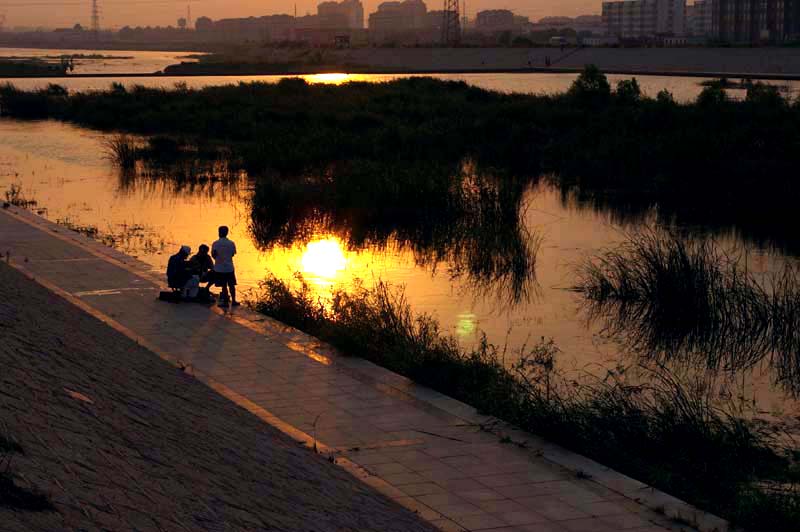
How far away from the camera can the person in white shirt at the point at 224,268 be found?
1267 centimetres

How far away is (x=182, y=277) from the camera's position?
12.6 meters

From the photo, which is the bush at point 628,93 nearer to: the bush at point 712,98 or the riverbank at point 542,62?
the bush at point 712,98

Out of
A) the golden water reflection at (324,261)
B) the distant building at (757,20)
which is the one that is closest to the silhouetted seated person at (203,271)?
the golden water reflection at (324,261)

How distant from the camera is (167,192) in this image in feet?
87.1

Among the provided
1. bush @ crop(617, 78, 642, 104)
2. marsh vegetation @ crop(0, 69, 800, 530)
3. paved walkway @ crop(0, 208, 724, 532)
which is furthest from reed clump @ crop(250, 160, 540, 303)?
bush @ crop(617, 78, 642, 104)

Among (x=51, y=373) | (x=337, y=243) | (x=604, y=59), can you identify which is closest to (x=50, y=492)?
(x=51, y=373)

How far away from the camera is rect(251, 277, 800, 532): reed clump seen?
24.0 feet

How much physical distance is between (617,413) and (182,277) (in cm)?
596

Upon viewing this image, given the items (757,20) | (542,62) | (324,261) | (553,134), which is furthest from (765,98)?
(757,20)

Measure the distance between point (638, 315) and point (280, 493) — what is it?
8512mm

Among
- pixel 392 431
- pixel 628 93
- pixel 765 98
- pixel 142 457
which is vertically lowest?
pixel 392 431

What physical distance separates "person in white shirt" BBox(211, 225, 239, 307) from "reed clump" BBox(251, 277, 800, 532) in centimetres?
96

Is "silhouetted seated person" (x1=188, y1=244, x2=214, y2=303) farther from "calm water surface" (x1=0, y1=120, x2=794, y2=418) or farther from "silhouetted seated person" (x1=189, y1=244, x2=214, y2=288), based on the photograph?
"calm water surface" (x1=0, y1=120, x2=794, y2=418)

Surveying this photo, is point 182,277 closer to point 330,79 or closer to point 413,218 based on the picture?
point 413,218
